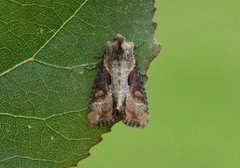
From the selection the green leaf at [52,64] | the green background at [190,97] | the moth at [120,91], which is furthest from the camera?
the green background at [190,97]

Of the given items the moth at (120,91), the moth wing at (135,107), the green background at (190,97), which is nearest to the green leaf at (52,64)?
the moth at (120,91)

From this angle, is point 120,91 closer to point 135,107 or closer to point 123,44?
point 135,107

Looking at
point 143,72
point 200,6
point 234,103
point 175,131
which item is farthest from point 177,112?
point 143,72

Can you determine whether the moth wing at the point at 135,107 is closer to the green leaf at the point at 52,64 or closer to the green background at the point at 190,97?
the green leaf at the point at 52,64

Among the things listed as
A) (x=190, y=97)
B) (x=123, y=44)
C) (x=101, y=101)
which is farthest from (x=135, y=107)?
(x=190, y=97)

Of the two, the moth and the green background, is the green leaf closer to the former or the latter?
the moth

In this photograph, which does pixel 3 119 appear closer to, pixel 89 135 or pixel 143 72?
pixel 89 135
